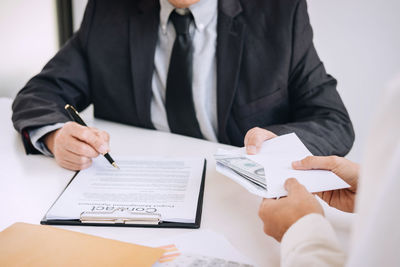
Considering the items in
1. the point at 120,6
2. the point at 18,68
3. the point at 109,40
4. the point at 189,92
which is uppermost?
the point at 120,6

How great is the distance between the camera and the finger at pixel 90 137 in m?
0.95

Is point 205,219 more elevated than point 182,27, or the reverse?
point 182,27

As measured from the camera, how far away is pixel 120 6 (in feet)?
4.61

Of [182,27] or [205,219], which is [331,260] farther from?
[182,27]

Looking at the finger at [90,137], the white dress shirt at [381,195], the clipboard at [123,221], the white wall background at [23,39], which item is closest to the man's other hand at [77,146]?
the finger at [90,137]

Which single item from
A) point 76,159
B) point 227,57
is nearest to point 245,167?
point 76,159

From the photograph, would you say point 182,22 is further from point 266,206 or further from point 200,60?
point 266,206

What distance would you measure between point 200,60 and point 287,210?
758mm

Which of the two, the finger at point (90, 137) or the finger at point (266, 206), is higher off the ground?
the finger at point (266, 206)

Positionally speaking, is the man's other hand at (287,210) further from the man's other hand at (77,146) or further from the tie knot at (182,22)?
the tie knot at (182,22)

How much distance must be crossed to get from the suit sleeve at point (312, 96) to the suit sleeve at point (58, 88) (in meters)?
0.71

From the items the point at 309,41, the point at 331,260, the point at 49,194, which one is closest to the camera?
the point at 331,260

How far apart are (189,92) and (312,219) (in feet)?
2.63

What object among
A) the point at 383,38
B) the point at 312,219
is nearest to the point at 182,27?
the point at 312,219
